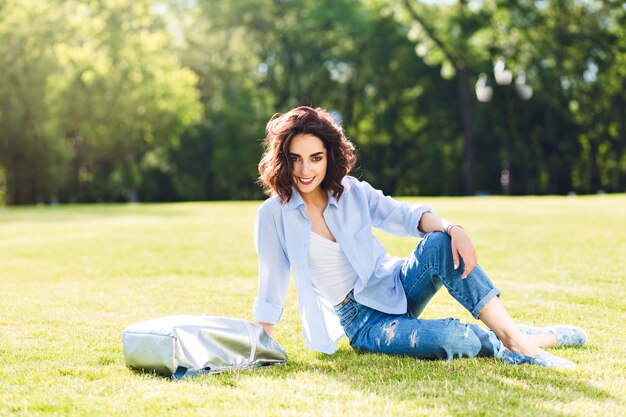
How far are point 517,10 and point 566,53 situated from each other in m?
3.85

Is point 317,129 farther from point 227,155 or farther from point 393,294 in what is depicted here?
point 227,155

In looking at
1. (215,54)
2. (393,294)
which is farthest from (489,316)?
(215,54)

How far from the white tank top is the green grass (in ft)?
1.31

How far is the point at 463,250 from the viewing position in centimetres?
425

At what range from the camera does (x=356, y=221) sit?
478 cm

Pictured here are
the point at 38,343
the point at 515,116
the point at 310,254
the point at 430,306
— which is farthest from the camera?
the point at 515,116

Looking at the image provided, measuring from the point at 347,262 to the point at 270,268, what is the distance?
1.54 ft

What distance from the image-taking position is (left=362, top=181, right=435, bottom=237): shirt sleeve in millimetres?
4742

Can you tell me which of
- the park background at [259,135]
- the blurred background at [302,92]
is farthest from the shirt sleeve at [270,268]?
the blurred background at [302,92]

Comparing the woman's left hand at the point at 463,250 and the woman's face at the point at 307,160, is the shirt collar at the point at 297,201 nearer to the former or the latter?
the woman's face at the point at 307,160

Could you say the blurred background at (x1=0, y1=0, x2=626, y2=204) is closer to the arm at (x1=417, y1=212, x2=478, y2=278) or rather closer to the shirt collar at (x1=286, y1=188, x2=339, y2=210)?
the shirt collar at (x1=286, y1=188, x2=339, y2=210)

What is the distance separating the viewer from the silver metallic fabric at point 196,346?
14.0 feet

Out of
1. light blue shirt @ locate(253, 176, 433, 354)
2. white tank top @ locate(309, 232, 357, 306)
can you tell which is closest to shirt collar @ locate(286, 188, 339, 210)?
light blue shirt @ locate(253, 176, 433, 354)

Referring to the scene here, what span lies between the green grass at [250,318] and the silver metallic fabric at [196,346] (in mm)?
113
